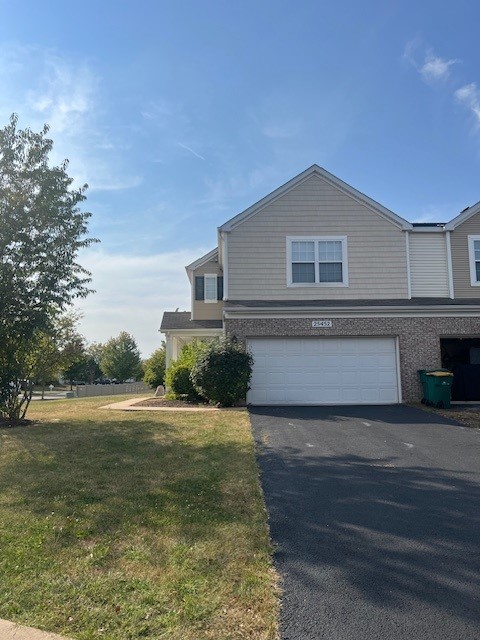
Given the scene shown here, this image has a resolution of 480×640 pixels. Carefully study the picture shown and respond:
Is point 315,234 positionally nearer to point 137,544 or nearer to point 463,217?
point 463,217

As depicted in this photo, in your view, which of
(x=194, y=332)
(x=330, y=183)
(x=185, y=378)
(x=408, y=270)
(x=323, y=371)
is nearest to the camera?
(x=323, y=371)

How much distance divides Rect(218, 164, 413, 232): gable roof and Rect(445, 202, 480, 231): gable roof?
4.44 ft

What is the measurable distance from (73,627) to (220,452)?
4.97 meters

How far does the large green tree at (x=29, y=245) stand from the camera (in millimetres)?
11266

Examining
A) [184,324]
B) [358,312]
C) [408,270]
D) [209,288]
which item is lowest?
[358,312]

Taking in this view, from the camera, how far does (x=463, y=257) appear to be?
632 inches

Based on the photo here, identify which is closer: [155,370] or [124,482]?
[124,482]

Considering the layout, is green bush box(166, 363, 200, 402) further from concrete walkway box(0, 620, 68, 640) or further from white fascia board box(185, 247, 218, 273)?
concrete walkway box(0, 620, 68, 640)

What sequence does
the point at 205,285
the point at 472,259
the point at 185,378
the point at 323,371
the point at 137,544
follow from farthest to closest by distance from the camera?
the point at 205,285
the point at 185,378
the point at 472,259
the point at 323,371
the point at 137,544

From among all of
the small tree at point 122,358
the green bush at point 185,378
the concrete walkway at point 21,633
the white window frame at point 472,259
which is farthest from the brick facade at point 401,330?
the small tree at point 122,358

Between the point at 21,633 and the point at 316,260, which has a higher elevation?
A: the point at 316,260

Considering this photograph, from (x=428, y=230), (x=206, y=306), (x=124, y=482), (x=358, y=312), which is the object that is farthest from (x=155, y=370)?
(x=124, y=482)

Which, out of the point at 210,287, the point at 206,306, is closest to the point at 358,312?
the point at 210,287

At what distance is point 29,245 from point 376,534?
33.8ft
